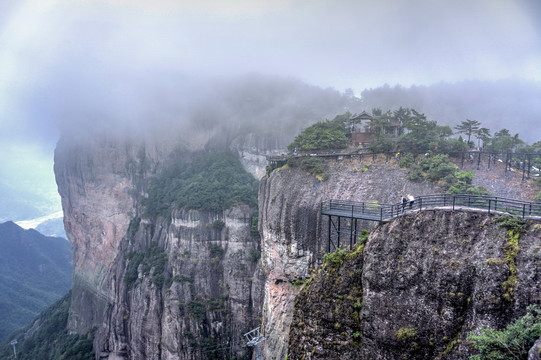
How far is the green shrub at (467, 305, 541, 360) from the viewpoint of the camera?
673 cm

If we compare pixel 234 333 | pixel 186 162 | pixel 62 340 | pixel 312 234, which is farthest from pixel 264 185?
pixel 62 340

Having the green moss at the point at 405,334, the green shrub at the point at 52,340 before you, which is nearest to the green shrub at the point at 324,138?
the green moss at the point at 405,334

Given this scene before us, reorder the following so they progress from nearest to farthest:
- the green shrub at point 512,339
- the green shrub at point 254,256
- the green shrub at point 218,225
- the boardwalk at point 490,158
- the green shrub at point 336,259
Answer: the green shrub at point 512,339
the green shrub at point 336,259
the boardwalk at point 490,158
the green shrub at point 254,256
the green shrub at point 218,225

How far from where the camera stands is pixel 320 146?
26.7 meters

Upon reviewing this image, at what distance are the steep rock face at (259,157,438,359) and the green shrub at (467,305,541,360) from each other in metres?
12.9

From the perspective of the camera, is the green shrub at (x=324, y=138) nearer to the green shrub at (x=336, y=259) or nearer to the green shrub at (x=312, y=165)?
the green shrub at (x=312, y=165)

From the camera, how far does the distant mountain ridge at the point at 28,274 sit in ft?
267

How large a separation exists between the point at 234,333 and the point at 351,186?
28.7 metres

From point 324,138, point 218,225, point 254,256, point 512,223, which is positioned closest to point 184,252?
point 218,225

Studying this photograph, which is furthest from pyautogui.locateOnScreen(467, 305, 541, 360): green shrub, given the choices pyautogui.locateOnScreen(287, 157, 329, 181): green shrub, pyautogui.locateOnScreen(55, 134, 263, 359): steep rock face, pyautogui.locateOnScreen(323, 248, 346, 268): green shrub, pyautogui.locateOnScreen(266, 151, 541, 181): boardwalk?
pyautogui.locateOnScreen(55, 134, 263, 359): steep rock face

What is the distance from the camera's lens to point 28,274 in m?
101

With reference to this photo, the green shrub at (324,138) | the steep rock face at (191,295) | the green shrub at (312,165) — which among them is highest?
the green shrub at (324,138)

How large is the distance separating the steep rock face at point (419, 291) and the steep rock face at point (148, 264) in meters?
30.6

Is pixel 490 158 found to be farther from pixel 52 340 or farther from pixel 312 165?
pixel 52 340
